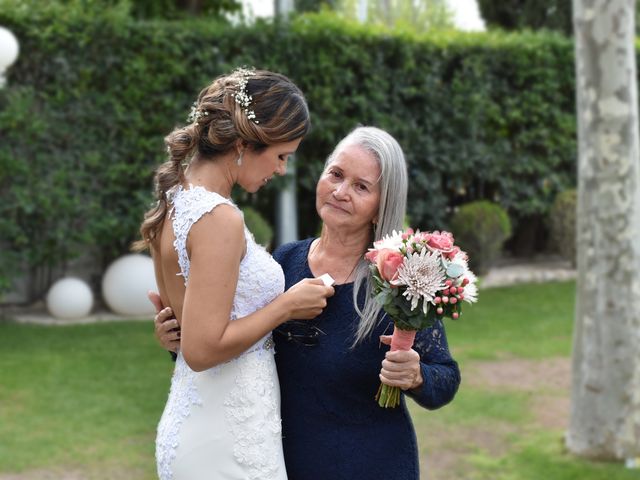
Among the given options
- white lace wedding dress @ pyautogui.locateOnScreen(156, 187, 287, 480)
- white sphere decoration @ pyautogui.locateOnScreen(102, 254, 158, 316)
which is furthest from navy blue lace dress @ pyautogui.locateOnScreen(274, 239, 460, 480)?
white sphere decoration @ pyautogui.locateOnScreen(102, 254, 158, 316)

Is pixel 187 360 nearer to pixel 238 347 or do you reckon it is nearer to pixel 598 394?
pixel 238 347

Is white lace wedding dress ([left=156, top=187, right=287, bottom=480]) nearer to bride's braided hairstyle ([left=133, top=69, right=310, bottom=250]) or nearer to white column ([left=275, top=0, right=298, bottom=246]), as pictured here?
bride's braided hairstyle ([left=133, top=69, right=310, bottom=250])

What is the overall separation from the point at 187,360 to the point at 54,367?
6351mm

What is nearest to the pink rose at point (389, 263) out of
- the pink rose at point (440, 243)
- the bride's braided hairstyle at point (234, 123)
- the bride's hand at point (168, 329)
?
the pink rose at point (440, 243)

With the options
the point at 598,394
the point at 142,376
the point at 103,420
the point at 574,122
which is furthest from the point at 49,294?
the point at 574,122

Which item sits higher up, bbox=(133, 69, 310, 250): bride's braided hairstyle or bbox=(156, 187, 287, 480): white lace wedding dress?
bbox=(133, 69, 310, 250): bride's braided hairstyle

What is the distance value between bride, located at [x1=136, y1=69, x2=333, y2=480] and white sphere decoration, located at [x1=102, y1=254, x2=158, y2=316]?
7.95 m

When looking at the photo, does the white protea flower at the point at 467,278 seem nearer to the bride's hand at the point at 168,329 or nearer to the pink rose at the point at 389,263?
the pink rose at the point at 389,263

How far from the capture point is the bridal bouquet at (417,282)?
104 inches

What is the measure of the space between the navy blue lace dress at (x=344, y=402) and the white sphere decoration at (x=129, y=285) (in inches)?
310

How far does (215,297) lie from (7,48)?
25.9ft

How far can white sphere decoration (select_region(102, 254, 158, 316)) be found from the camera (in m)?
10.8

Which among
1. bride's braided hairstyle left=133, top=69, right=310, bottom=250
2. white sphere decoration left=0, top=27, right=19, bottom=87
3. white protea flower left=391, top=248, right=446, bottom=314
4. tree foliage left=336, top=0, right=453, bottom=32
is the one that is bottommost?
white protea flower left=391, top=248, right=446, bottom=314

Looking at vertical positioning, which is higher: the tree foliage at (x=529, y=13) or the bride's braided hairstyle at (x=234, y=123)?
the tree foliage at (x=529, y=13)
